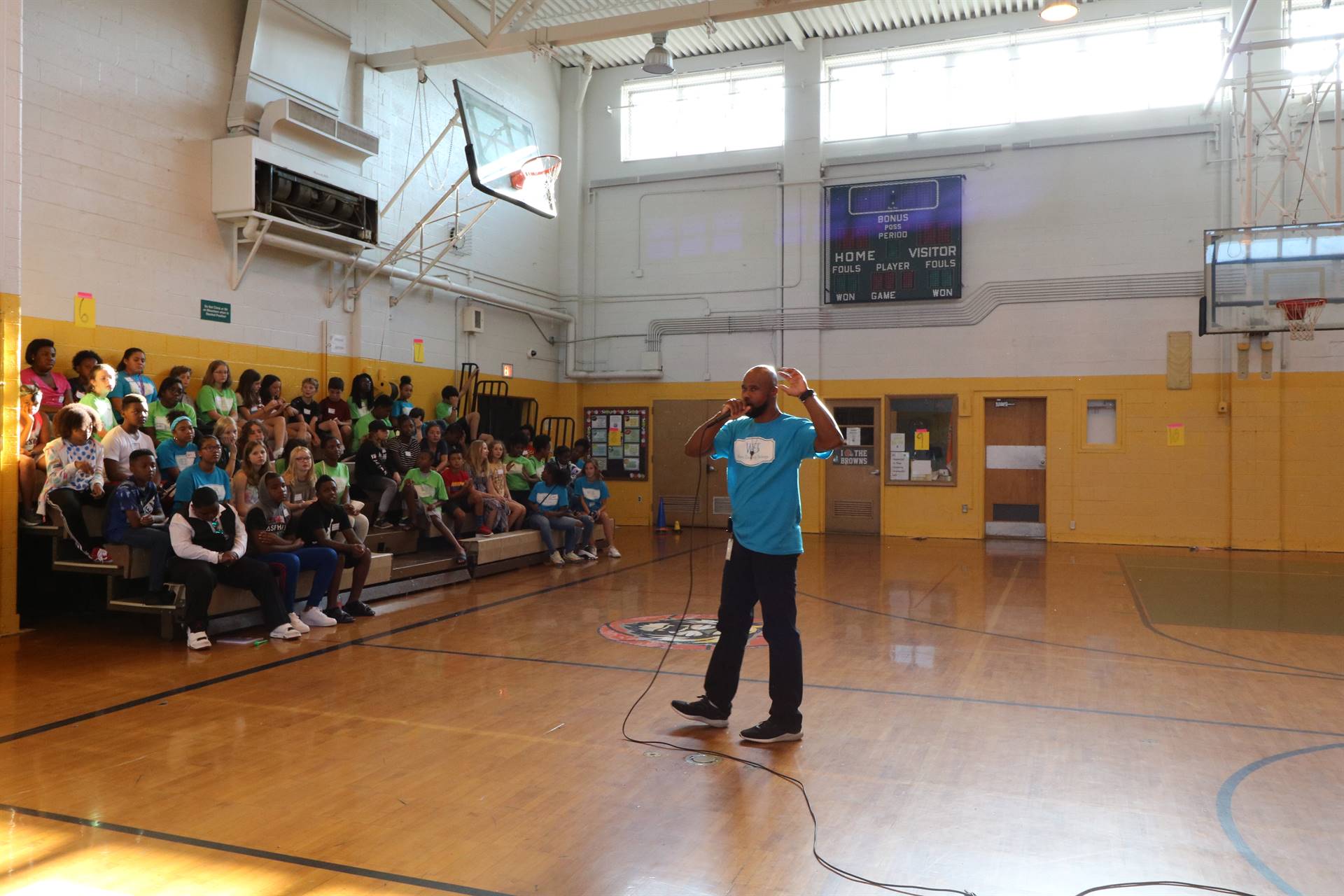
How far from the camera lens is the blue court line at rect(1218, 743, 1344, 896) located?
9.35 feet

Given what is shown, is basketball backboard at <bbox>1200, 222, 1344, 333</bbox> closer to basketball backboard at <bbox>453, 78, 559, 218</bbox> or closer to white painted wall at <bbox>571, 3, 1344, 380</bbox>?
white painted wall at <bbox>571, 3, 1344, 380</bbox>

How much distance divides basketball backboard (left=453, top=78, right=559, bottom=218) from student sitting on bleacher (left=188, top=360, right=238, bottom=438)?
10.1 ft

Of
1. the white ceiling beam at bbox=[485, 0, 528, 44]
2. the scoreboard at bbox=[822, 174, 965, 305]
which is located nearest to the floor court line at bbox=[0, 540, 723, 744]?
the white ceiling beam at bbox=[485, 0, 528, 44]

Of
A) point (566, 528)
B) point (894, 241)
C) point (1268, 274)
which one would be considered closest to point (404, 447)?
point (566, 528)

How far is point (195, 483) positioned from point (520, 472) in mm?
5204

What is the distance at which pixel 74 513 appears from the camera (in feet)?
21.1

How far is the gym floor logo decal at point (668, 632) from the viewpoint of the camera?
6.28 meters

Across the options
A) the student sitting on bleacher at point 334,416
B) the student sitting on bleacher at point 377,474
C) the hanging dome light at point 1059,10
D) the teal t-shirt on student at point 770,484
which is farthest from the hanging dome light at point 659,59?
the teal t-shirt on student at point 770,484

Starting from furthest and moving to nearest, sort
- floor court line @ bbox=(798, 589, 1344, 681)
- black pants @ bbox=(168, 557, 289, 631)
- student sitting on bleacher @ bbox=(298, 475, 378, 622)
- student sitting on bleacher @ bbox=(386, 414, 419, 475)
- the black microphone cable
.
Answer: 1. student sitting on bleacher @ bbox=(386, 414, 419, 475)
2. student sitting on bleacher @ bbox=(298, 475, 378, 622)
3. black pants @ bbox=(168, 557, 289, 631)
4. floor court line @ bbox=(798, 589, 1344, 681)
5. the black microphone cable

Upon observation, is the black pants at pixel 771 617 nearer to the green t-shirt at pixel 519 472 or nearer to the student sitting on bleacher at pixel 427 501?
the student sitting on bleacher at pixel 427 501

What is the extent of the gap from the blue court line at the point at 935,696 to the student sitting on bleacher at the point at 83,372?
11.1 ft

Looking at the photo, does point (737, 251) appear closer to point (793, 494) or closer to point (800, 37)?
point (800, 37)

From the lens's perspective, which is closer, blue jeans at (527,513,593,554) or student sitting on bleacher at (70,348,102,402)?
student sitting on bleacher at (70,348,102,402)

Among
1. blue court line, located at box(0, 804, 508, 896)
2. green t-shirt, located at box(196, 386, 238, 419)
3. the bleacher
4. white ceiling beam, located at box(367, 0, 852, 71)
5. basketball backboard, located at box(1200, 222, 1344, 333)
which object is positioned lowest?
blue court line, located at box(0, 804, 508, 896)
